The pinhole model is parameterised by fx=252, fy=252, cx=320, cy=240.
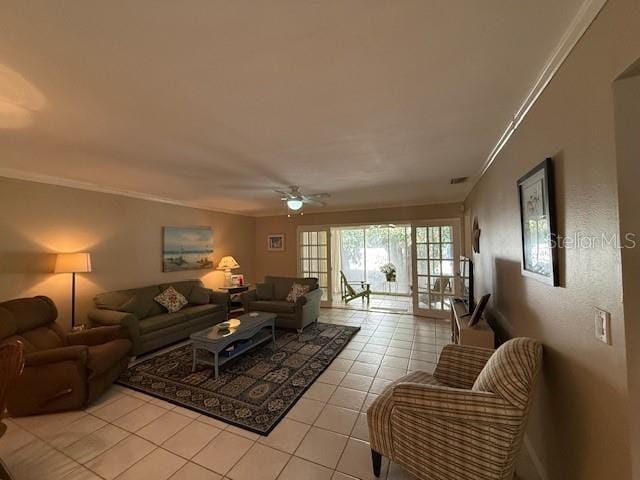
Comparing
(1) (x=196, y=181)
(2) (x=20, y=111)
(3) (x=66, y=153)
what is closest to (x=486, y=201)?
(1) (x=196, y=181)

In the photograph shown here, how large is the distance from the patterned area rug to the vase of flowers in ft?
14.3

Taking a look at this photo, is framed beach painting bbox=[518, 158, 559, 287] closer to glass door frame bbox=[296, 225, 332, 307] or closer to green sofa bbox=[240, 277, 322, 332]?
green sofa bbox=[240, 277, 322, 332]

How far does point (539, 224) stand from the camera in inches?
59.9

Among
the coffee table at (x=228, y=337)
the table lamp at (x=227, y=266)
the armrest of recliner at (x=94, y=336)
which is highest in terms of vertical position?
the table lamp at (x=227, y=266)

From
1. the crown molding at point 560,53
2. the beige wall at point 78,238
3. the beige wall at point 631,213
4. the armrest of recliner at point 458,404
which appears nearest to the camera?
the beige wall at point 631,213

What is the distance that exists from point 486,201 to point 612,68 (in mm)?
2313

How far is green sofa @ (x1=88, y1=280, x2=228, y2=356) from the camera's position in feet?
10.6

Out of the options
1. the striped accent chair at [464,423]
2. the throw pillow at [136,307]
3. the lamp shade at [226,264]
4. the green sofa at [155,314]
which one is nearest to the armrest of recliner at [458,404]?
the striped accent chair at [464,423]

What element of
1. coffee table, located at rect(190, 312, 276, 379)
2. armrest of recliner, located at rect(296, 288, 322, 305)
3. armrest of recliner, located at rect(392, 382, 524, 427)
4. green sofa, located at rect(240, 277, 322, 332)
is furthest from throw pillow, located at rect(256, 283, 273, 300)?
armrest of recliner, located at rect(392, 382, 524, 427)

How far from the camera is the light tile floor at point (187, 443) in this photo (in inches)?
66.9

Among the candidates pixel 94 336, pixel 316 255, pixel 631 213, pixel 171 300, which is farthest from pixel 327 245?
pixel 631 213

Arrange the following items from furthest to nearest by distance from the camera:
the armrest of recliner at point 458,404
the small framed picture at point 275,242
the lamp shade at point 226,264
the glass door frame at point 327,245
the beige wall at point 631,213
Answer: the small framed picture at point 275,242, the glass door frame at point 327,245, the lamp shade at point 226,264, the armrest of recliner at point 458,404, the beige wall at point 631,213

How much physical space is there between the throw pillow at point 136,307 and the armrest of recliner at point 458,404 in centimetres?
377

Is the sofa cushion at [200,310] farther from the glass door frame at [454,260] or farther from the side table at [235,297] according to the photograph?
the glass door frame at [454,260]
